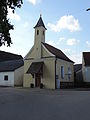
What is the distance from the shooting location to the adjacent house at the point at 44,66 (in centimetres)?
3678

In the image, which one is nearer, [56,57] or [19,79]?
[56,57]

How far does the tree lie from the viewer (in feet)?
54.3

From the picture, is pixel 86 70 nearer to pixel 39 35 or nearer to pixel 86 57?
pixel 86 57

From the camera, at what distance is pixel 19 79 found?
148ft

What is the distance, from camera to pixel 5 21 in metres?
17.5

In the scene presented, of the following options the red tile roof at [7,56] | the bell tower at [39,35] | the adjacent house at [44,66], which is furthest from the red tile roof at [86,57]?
the red tile roof at [7,56]

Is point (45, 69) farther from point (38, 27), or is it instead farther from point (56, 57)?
point (38, 27)

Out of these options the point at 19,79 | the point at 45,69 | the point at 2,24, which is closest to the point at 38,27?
the point at 45,69

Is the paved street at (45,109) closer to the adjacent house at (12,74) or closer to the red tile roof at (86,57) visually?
the adjacent house at (12,74)

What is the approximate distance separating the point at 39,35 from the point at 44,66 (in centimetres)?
583

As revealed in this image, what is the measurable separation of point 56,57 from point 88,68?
11.5 meters

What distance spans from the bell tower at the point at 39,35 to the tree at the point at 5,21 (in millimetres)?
20704

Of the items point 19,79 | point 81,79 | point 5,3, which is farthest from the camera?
point 81,79

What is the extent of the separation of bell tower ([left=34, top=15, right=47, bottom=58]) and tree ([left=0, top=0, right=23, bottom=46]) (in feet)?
67.9
